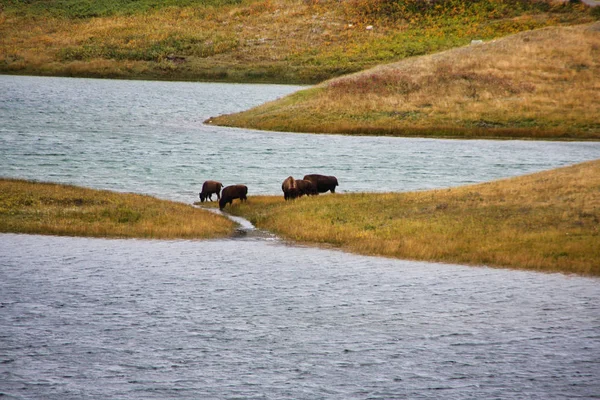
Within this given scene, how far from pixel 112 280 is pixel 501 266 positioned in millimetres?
14985

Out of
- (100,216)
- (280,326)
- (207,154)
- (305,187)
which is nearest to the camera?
(280,326)

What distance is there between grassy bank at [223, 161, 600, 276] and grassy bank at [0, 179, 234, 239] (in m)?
3.46

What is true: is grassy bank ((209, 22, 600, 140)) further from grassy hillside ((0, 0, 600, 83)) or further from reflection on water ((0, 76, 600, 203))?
grassy hillside ((0, 0, 600, 83))

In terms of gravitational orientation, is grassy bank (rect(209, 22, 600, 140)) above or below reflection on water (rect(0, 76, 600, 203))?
above

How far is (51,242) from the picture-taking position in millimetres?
38906

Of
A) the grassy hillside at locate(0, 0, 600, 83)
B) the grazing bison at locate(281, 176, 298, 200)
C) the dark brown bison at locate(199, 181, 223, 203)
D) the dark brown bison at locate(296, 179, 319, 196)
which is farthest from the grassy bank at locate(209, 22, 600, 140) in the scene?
the grassy hillside at locate(0, 0, 600, 83)

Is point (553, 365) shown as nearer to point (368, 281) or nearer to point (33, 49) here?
point (368, 281)

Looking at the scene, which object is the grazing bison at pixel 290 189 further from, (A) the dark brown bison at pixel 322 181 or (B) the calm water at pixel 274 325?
(B) the calm water at pixel 274 325

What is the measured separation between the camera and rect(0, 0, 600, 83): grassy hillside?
158 meters

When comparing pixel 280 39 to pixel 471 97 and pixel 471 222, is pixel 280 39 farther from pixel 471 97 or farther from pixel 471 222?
pixel 471 222

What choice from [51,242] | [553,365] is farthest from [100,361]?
[51,242]

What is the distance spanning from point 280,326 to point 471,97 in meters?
72.7

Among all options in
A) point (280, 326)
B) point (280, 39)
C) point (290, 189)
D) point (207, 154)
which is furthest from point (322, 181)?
point (280, 39)

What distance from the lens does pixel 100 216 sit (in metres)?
42.3
